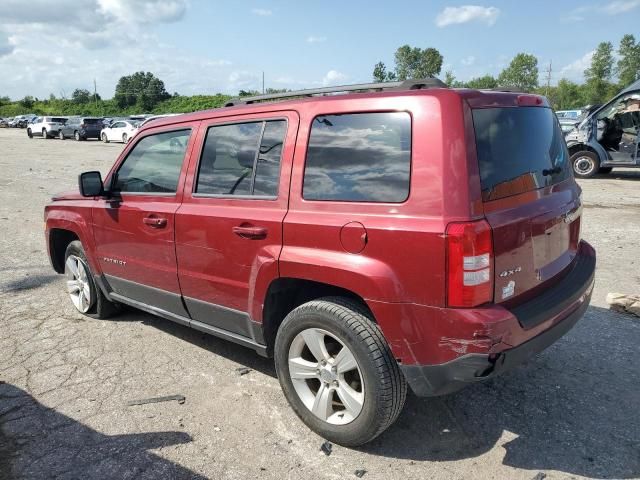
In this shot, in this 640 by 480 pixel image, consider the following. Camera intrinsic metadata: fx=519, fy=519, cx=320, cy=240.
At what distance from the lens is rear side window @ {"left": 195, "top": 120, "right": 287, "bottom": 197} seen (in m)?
3.14

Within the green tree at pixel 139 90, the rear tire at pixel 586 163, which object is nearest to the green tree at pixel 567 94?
the green tree at pixel 139 90

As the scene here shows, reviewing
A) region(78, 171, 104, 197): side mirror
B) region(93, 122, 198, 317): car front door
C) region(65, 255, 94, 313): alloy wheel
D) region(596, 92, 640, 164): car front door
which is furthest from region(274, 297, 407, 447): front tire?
region(596, 92, 640, 164): car front door

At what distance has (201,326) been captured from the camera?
3.70m

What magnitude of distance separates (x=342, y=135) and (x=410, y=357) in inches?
48.2

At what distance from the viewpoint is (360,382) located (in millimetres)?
2846

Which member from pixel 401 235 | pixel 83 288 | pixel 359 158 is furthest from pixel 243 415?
pixel 83 288

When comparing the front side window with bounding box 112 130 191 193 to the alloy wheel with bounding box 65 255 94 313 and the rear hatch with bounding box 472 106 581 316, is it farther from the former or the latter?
the rear hatch with bounding box 472 106 581 316

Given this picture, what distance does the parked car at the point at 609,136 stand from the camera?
508 inches

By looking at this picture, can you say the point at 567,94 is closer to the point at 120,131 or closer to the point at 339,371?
the point at 120,131

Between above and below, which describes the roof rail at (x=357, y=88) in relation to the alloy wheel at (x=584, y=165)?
above

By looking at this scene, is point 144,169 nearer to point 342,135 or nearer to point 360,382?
point 342,135

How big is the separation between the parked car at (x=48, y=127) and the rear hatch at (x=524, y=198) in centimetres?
3937

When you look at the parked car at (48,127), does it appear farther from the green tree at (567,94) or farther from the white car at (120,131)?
the green tree at (567,94)

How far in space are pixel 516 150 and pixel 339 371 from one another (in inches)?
60.0
